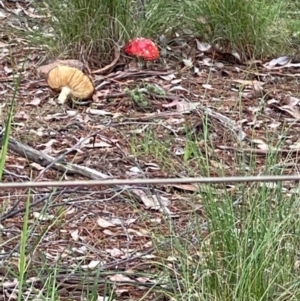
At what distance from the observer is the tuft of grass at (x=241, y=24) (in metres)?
4.41

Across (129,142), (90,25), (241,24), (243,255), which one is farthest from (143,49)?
(243,255)

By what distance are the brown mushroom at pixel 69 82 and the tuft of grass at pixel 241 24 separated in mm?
969

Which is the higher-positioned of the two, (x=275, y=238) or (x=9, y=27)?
(x=275, y=238)

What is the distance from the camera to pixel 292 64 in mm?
4602

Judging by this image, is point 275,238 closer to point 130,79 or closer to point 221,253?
point 221,253

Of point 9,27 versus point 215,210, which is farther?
point 9,27

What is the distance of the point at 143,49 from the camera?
164 inches

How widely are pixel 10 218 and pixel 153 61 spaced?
1.90 meters

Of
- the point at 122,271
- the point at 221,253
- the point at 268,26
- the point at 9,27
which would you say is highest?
the point at 221,253

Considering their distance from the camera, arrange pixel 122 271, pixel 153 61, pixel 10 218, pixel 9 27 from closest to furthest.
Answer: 1. pixel 122 271
2. pixel 10 218
3. pixel 153 61
4. pixel 9 27

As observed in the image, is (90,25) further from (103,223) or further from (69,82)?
(103,223)

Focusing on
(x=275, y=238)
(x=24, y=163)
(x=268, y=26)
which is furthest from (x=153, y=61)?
(x=275, y=238)

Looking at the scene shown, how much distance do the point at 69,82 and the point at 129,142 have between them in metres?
0.57

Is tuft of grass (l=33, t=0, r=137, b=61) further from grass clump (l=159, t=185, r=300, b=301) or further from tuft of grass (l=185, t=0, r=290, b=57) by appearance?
grass clump (l=159, t=185, r=300, b=301)
